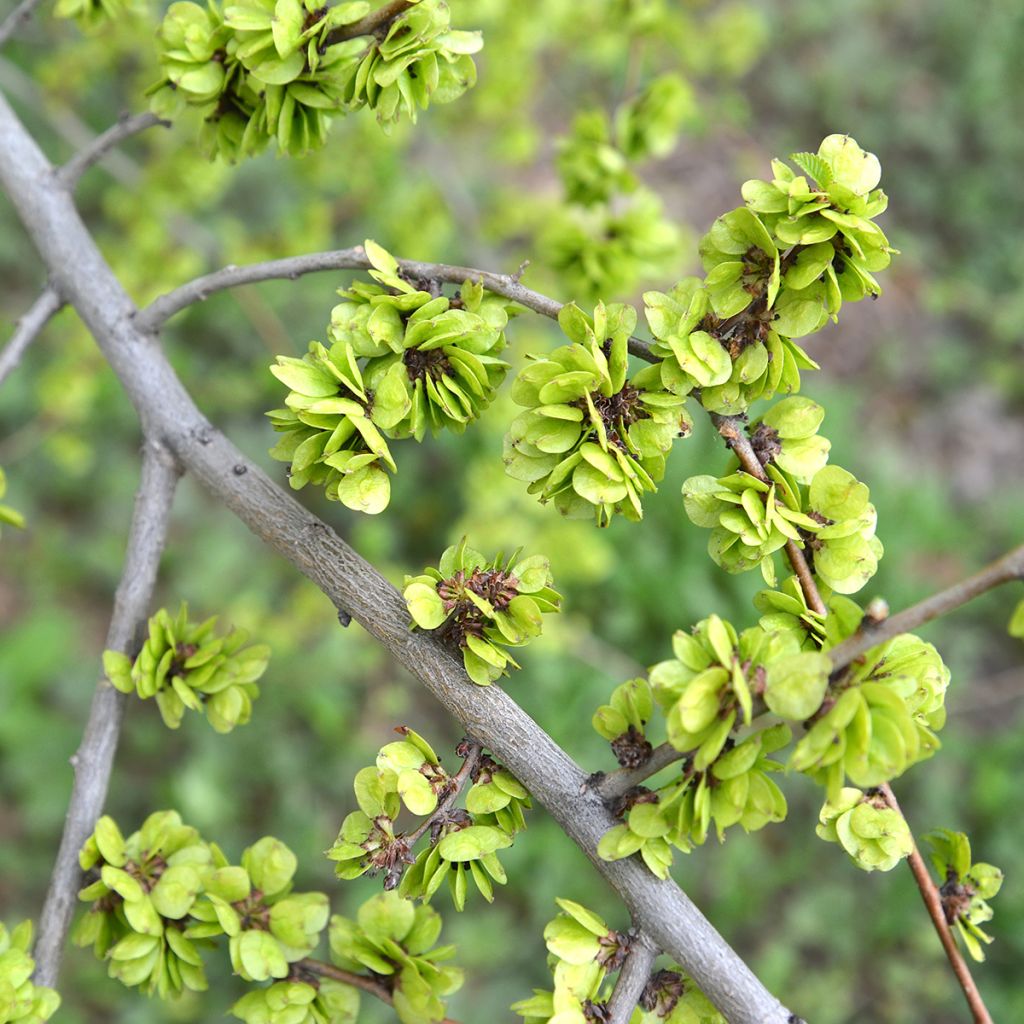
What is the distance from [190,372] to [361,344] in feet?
8.89

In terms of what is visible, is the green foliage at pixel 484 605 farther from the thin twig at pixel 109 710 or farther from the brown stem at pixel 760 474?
the thin twig at pixel 109 710

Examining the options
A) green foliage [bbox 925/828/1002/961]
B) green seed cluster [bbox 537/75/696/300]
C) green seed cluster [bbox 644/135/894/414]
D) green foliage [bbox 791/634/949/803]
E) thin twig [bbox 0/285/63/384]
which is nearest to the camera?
green foliage [bbox 791/634/949/803]

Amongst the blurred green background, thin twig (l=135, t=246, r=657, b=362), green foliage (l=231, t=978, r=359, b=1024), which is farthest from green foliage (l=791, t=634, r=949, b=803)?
the blurred green background

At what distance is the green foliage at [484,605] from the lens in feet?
3.27

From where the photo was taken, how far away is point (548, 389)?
3.20ft

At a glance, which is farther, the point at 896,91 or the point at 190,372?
the point at 896,91

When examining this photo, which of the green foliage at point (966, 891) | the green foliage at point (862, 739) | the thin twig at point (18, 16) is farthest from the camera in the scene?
the thin twig at point (18, 16)

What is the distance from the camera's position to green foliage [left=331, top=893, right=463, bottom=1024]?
1112 mm

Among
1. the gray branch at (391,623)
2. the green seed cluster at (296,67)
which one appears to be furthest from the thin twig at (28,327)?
the green seed cluster at (296,67)

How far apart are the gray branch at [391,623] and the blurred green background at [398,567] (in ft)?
4.27

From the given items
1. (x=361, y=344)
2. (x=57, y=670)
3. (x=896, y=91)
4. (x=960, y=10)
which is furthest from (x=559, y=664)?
(x=960, y=10)

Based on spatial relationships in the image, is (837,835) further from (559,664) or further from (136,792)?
(136,792)

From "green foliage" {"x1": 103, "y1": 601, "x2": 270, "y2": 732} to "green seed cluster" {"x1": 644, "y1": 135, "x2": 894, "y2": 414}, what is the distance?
0.64 m

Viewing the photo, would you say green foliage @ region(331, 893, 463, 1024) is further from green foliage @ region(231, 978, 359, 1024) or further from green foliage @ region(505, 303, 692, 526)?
green foliage @ region(505, 303, 692, 526)
